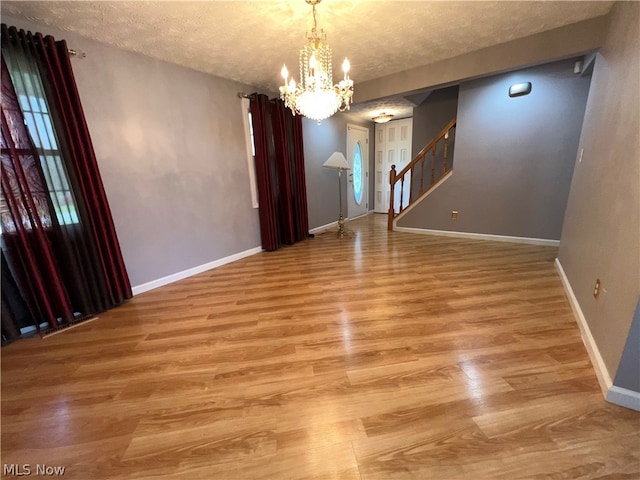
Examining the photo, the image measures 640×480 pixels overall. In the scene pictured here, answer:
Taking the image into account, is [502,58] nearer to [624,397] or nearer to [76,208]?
[624,397]

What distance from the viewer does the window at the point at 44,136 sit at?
188 centimetres

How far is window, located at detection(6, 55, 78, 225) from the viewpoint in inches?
73.9

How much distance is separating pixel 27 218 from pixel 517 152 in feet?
18.6

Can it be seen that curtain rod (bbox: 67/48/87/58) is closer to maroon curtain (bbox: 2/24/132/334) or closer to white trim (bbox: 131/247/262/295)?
maroon curtain (bbox: 2/24/132/334)

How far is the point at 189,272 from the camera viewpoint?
10.5ft

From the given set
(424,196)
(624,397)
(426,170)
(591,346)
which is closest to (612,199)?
(591,346)

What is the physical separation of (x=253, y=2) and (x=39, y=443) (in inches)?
114

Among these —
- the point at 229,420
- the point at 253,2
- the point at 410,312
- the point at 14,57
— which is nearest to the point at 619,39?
the point at 410,312

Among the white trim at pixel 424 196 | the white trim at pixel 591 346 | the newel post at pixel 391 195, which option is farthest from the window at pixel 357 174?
the white trim at pixel 591 346

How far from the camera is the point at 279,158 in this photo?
409cm

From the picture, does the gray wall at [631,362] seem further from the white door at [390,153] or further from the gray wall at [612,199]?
the white door at [390,153]

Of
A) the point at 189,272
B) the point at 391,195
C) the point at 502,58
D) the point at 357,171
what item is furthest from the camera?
the point at 357,171

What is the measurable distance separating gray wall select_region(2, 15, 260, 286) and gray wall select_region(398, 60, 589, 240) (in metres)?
3.57

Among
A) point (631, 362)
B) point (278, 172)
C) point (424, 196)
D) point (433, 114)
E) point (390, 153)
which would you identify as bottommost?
point (631, 362)
